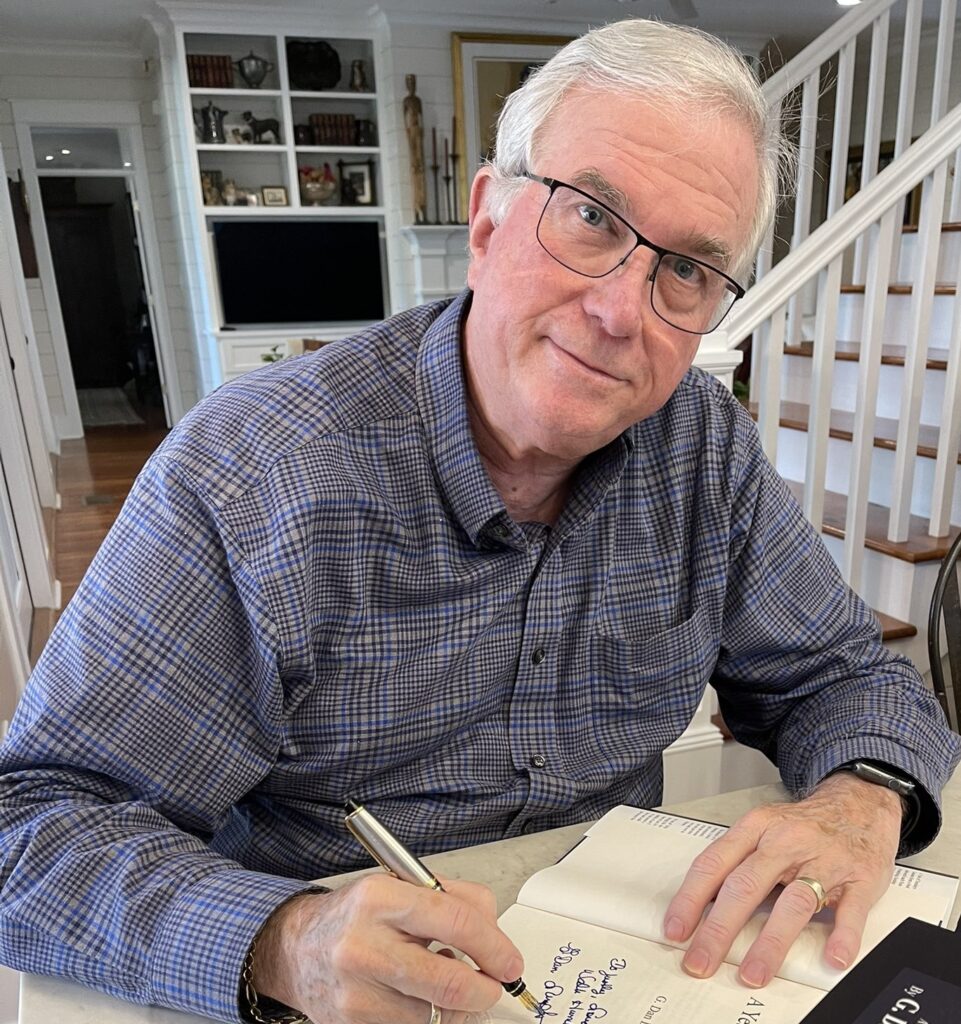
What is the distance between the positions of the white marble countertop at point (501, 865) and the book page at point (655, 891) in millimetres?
29

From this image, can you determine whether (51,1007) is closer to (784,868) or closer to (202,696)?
(202,696)

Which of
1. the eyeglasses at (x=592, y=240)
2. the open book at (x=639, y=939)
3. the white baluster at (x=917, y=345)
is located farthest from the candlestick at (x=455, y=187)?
the open book at (x=639, y=939)

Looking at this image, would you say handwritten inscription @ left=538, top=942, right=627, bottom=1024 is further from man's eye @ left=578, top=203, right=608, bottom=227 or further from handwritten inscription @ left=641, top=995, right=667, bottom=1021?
man's eye @ left=578, top=203, right=608, bottom=227

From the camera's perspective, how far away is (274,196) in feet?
19.4

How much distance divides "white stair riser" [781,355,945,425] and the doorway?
814 cm

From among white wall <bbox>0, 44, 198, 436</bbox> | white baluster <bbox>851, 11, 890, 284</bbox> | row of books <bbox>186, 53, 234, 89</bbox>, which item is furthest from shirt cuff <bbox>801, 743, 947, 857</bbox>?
white wall <bbox>0, 44, 198, 436</bbox>

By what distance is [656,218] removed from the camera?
737mm

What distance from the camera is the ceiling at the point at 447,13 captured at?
204 inches

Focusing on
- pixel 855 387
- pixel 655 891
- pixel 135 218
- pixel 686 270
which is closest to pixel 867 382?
pixel 855 387

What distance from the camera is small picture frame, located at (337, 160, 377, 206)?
19.7ft

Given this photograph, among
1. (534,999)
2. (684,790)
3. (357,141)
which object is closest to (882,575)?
(684,790)

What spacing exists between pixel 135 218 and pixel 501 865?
7.10 m

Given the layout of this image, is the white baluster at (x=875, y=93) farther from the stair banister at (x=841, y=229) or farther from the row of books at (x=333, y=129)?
the row of books at (x=333, y=129)

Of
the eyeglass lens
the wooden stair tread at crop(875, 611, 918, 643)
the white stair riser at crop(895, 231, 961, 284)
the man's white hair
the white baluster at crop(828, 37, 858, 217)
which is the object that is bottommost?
the wooden stair tread at crop(875, 611, 918, 643)
